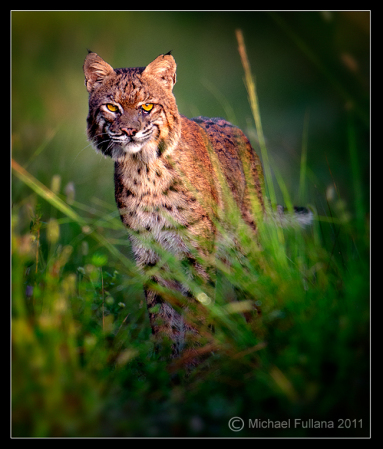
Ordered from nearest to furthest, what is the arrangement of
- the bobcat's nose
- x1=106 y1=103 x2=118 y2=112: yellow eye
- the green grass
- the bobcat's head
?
the green grass < the bobcat's nose < the bobcat's head < x1=106 y1=103 x2=118 y2=112: yellow eye

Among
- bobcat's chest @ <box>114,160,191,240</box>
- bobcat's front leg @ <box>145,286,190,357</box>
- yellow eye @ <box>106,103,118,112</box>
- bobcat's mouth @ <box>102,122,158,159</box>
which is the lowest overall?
bobcat's front leg @ <box>145,286,190,357</box>

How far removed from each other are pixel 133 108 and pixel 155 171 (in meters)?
0.57

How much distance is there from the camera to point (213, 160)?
418 cm

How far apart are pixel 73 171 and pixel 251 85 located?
3637mm

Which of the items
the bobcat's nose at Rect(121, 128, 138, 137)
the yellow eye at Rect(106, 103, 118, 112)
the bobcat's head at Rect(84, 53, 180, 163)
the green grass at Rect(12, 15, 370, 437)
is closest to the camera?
the green grass at Rect(12, 15, 370, 437)

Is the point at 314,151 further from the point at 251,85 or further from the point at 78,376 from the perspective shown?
the point at 78,376

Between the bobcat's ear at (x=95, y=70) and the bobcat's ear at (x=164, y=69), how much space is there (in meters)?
0.35

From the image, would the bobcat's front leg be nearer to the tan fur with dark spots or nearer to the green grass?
the tan fur with dark spots

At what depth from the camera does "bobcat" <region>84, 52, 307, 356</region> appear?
3.62 m

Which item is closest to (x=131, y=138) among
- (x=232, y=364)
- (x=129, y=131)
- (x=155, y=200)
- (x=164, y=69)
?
(x=129, y=131)

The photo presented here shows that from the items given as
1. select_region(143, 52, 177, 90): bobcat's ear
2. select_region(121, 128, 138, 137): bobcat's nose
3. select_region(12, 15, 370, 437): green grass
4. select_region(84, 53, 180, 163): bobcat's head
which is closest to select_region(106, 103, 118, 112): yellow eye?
select_region(84, 53, 180, 163): bobcat's head

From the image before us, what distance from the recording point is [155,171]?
12.2 feet

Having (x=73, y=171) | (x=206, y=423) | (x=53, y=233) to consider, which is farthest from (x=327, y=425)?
(x=73, y=171)

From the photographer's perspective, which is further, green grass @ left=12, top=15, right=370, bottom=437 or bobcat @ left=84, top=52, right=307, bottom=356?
bobcat @ left=84, top=52, right=307, bottom=356
